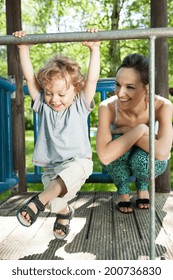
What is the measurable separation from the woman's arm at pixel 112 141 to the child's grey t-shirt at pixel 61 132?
0.82 feet

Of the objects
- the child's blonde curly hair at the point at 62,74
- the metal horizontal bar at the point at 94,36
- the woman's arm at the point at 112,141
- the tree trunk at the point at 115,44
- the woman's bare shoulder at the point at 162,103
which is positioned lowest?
the woman's arm at the point at 112,141

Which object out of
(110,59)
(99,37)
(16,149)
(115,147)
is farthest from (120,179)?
(110,59)

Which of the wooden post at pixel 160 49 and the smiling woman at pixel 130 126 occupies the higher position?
the wooden post at pixel 160 49

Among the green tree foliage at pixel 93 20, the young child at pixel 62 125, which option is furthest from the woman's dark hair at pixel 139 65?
the green tree foliage at pixel 93 20

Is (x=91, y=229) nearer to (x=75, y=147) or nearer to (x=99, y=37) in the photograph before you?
(x=75, y=147)

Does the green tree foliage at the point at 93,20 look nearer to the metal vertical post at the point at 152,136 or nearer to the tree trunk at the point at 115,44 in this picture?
the tree trunk at the point at 115,44

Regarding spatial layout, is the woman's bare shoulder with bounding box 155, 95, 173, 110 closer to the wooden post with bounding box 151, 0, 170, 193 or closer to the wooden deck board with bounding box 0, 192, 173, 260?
the wooden deck board with bounding box 0, 192, 173, 260

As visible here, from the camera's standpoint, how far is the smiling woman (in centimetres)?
235

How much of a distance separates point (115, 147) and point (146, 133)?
→ 19 centimetres

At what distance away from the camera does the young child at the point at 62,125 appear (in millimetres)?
2029

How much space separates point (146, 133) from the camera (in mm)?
2348

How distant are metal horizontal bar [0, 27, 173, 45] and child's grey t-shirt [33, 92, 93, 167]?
0.48 metres

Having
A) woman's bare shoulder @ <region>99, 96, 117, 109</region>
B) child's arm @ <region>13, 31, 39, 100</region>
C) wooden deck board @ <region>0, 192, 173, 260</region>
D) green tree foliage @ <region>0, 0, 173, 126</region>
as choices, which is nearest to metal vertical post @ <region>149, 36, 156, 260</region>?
wooden deck board @ <region>0, 192, 173, 260</region>

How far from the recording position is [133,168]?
2656mm
